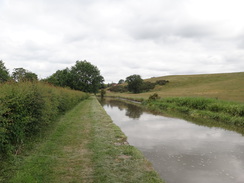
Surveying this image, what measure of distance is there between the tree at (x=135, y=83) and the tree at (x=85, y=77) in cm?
2532

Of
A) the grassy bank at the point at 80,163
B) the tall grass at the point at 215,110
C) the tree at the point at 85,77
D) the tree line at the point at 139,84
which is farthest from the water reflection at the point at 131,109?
the tree line at the point at 139,84

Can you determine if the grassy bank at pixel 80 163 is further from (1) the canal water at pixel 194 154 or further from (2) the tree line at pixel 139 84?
(2) the tree line at pixel 139 84

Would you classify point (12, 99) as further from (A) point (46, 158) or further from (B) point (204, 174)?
(B) point (204, 174)

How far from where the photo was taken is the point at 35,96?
8469 millimetres

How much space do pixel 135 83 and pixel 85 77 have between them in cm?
2951

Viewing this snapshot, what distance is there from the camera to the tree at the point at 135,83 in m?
79.9

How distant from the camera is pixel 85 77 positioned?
56344mm

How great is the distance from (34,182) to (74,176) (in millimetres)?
1006

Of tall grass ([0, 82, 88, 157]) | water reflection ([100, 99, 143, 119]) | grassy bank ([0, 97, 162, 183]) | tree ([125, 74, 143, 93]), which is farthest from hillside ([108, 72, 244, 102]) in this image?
tall grass ([0, 82, 88, 157])

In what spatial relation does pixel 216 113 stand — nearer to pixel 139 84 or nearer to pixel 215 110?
pixel 215 110

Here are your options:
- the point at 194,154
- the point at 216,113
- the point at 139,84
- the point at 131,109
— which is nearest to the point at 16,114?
the point at 194,154

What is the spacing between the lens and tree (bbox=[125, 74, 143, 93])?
7991cm

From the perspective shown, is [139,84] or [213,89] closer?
[213,89]

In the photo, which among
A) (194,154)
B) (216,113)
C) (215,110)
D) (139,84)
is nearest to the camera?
(194,154)
